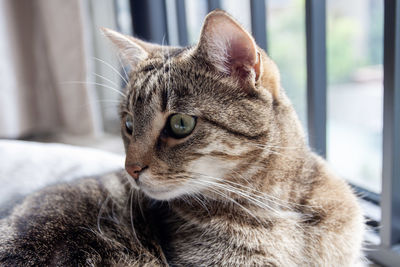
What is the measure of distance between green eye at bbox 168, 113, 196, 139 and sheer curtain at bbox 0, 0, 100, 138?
132cm

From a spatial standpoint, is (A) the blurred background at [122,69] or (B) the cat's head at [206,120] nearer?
(B) the cat's head at [206,120]

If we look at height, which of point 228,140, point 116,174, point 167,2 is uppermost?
point 167,2

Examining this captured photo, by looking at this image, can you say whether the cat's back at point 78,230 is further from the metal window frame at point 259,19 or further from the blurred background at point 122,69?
the metal window frame at point 259,19

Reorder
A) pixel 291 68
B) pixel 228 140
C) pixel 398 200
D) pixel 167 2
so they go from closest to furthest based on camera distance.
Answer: pixel 228 140, pixel 398 200, pixel 291 68, pixel 167 2

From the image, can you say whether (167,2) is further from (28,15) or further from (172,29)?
(28,15)

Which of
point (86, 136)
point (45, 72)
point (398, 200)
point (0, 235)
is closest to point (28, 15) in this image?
point (45, 72)

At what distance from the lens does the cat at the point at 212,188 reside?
857mm

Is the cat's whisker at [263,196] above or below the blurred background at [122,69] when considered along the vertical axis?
below

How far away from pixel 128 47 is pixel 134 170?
0.40 metres

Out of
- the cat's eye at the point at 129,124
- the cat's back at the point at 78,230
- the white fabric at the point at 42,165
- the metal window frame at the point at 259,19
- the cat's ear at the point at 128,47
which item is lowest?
the cat's back at the point at 78,230

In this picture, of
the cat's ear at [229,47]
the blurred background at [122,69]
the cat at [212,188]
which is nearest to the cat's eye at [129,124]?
the cat at [212,188]

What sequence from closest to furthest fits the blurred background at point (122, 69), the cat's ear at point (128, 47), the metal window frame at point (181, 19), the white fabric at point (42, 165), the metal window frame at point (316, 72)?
the cat's ear at point (128, 47) < the metal window frame at point (316, 72) < the white fabric at point (42, 165) < the blurred background at point (122, 69) < the metal window frame at point (181, 19)

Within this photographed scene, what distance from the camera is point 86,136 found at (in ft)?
7.48

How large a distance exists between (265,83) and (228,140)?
0.17m
